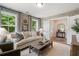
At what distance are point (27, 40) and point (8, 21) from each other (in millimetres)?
537

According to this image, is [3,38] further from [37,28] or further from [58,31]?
[58,31]

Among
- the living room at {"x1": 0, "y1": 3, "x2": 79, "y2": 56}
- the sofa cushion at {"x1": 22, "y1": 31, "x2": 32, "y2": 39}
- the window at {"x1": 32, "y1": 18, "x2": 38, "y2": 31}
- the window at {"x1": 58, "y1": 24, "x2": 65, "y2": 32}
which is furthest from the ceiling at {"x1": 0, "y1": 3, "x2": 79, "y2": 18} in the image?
the sofa cushion at {"x1": 22, "y1": 31, "x2": 32, "y2": 39}

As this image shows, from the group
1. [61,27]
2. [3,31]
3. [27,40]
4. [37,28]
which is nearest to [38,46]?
[27,40]

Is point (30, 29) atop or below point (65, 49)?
atop

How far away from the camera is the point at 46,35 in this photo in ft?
7.23

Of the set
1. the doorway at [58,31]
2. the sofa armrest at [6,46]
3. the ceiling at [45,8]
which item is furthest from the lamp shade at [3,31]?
the doorway at [58,31]

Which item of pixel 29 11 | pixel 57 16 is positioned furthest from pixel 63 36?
pixel 29 11

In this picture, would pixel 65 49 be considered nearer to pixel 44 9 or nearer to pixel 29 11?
pixel 44 9

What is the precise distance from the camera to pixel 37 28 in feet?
7.29

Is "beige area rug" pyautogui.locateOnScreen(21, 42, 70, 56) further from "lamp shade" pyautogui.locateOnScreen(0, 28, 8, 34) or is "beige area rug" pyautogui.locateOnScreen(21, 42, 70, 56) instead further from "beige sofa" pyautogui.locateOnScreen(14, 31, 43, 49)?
"lamp shade" pyautogui.locateOnScreen(0, 28, 8, 34)

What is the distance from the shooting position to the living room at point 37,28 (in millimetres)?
2041

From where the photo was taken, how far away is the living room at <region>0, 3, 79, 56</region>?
204 centimetres

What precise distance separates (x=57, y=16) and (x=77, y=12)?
15.5 inches

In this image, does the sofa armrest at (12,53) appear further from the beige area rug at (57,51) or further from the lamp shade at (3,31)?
the lamp shade at (3,31)
